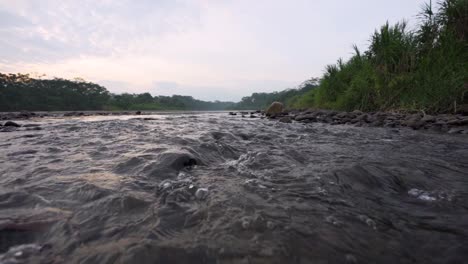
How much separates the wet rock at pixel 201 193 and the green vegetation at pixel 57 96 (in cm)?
4214

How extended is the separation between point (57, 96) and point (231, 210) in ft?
162

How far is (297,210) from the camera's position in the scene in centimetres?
149

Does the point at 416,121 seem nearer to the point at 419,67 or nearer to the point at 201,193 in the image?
the point at 419,67

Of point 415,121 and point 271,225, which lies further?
point 415,121

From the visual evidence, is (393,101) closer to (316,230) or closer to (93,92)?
(316,230)

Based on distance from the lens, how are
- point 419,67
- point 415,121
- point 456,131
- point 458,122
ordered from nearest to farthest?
1. point 456,131
2. point 458,122
3. point 415,121
4. point 419,67

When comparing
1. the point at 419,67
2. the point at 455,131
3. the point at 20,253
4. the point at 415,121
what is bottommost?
the point at 20,253

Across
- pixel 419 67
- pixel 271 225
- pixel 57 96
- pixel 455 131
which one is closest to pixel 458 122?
pixel 455 131

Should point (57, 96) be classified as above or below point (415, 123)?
above

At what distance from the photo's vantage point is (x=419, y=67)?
765 cm

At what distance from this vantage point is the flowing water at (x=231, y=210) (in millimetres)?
1074

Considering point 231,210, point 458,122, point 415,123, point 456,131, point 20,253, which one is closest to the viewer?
point 20,253

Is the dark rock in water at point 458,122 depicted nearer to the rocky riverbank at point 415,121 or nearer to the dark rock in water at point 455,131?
the rocky riverbank at point 415,121

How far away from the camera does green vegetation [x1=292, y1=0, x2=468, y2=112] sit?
6.61 metres
